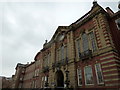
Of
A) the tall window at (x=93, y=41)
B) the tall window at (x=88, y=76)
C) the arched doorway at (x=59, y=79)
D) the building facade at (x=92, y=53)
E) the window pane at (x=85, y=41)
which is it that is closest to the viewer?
the building facade at (x=92, y=53)

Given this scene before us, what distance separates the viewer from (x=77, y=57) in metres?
18.2

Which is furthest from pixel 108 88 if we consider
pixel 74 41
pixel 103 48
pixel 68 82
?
pixel 74 41

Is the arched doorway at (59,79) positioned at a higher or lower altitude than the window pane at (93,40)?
lower

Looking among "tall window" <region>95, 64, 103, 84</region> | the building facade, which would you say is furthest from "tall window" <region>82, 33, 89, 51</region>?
"tall window" <region>95, 64, 103, 84</region>

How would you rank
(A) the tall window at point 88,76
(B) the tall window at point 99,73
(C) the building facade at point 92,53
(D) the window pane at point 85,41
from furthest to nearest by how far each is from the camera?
1. (D) the window pane at point 85,41
2. (A) the tall window at point 88,76
3. (B) the tall window at point 99,73
4. (C) the building facade at point 92,53

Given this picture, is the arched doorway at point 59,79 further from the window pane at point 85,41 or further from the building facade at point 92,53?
the window pane at point 85,41

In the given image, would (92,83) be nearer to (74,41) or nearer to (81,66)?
(81,66)

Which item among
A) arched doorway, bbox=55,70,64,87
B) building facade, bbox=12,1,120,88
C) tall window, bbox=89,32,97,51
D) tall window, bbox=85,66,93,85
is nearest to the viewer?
building facade, bbox=12,1,120,88

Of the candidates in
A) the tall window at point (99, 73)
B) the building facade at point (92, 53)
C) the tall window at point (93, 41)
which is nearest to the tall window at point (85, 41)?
the building facade at point (92, 53)

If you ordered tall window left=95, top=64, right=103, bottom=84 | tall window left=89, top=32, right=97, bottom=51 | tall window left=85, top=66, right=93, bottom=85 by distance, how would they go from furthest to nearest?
tall window left=89, top=32, right=97, bottom=51, tall window left=85, top=66, right=93, bottom=85, tall window left=95, top=64, right=103, bottom=84

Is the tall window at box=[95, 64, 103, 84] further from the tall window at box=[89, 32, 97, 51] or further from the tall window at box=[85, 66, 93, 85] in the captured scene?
the tall window at box=[89, 32, 97, 51]

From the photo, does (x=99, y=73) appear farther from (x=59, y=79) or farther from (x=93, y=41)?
(x=59, y=79)

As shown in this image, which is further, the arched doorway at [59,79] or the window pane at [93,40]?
the arched doorway at [59,79]

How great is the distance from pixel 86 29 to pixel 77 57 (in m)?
5.17
